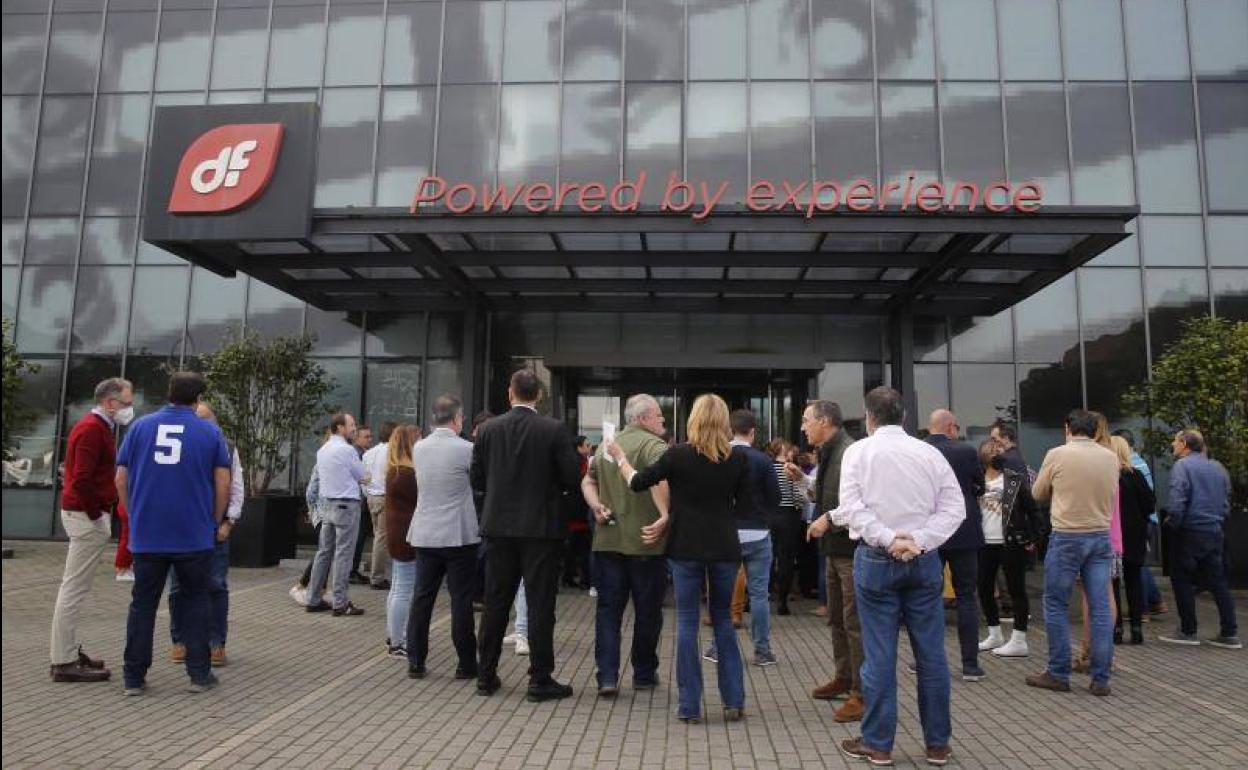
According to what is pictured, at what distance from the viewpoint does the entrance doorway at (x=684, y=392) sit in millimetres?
14531

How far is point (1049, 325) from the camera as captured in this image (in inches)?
585

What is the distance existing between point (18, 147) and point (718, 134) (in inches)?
556

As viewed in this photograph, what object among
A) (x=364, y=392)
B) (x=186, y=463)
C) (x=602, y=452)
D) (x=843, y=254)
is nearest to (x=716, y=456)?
(x=602, y=452)

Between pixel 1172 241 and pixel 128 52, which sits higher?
pixel 128 52

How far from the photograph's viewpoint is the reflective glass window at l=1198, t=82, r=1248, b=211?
14.9 metres

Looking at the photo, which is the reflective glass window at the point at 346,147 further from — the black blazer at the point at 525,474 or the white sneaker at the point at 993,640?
the white sneaker at the point at 993,640

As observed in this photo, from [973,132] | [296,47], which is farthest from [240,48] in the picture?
[973,132]

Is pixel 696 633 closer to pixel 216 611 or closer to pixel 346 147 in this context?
pixel 216 611

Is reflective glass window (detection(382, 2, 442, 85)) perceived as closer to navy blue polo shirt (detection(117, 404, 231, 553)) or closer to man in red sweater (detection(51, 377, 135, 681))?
man in red sweater (detection(51, 377, 135, 681))

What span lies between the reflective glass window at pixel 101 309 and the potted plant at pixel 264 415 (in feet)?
11.4

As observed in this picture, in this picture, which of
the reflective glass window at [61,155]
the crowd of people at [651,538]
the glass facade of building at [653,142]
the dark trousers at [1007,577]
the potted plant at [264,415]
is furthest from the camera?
the reflective glass window at [61,155]

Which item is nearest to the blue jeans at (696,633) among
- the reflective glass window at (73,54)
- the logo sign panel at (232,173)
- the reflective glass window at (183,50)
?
the logo sign panel at (232,173)

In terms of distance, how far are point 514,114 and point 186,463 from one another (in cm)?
1178

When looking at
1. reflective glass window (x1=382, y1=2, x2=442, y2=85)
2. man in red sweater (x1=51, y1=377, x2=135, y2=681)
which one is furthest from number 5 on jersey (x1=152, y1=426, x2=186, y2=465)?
reflective glass window (x1=382, y1=2, x2=442, y2=85)
